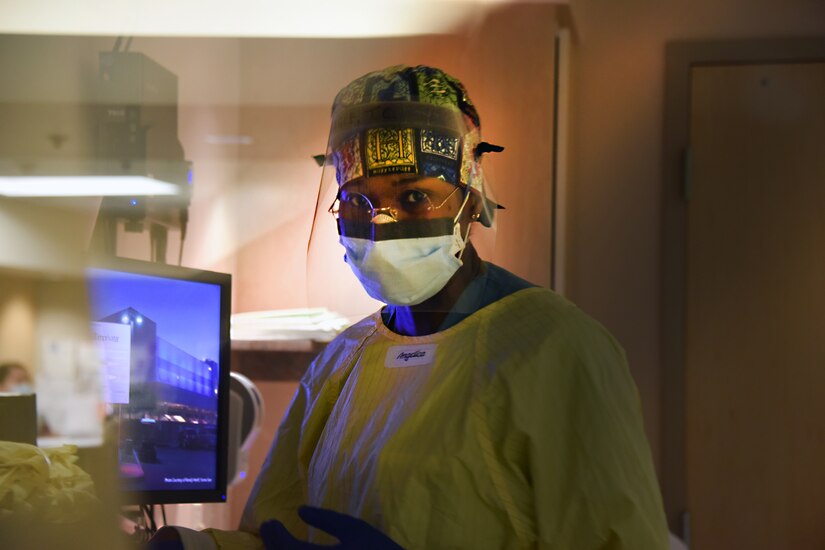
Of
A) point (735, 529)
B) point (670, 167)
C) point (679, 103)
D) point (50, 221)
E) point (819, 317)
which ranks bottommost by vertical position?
point (735, 529)

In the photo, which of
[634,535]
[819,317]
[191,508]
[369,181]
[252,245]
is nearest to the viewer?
[634,535]

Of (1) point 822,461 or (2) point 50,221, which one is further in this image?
(1) point 822,461

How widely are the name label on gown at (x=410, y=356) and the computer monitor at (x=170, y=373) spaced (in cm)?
32

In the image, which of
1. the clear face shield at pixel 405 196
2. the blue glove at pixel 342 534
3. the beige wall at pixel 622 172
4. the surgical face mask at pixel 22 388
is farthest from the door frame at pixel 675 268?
Answer: the surgical face mask at pixel 22 388

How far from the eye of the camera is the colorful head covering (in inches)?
42.9

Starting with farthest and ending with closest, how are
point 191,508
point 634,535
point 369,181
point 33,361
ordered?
1. point 191,508
2. point 369,181
3. point 634,535
4. point 33,361

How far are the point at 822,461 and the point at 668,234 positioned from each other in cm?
64

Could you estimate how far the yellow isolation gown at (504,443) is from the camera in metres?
0.95

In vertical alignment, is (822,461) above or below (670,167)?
below

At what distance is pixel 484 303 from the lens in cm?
114

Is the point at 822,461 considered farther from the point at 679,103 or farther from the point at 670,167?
the point at 679,103

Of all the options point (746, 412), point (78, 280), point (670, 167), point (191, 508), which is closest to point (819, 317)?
point (746, 412)

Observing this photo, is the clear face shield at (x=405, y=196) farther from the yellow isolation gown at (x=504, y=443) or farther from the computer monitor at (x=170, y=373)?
the computer monitor at (x=170, y=373)

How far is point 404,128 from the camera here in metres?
1.09
